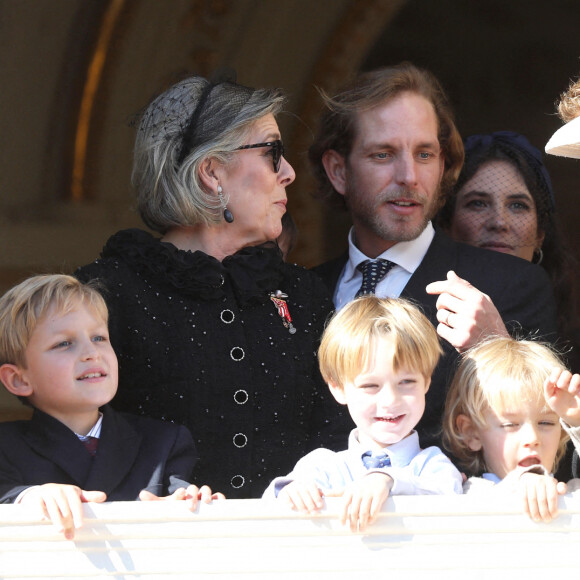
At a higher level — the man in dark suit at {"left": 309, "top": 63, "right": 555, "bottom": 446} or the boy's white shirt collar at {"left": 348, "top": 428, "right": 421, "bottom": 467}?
the man in dark suit at {"left": 309, "top": 63, "right": 555, "bottom": 446}

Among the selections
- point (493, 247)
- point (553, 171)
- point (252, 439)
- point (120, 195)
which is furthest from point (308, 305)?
point (553, 171)

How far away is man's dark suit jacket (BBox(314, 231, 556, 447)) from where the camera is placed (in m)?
2.99

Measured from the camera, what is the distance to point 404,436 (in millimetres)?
2299

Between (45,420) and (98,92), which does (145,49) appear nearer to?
(98,92)

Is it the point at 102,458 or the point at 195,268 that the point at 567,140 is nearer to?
the point at 195,268

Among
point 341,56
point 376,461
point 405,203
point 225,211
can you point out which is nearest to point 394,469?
point 376,461

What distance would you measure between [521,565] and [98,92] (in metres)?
2.87

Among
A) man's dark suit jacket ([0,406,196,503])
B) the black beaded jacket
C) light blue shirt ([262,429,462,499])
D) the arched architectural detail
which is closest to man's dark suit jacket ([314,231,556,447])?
the black beaded jacket

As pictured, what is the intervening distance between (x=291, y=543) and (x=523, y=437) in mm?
550

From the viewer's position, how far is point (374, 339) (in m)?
2.28

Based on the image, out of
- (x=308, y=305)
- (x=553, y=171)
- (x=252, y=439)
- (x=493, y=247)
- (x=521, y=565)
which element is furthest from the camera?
(x=553, y=171)

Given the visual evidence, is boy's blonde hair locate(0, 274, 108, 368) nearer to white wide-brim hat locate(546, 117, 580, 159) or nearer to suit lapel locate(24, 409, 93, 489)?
suit lapel locate(24, 409, 93, 489)

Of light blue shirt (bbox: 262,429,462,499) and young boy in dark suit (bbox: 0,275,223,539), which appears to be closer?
light blue shirt (bbox: 262,429,462,499)

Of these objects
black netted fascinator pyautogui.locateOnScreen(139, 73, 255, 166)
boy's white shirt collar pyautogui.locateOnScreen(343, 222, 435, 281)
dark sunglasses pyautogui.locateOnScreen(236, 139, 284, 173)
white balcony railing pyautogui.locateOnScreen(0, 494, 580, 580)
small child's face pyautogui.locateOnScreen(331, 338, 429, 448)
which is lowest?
white balcony railing pyautogui.locateOnScreen(0, 494, 580, 580)
